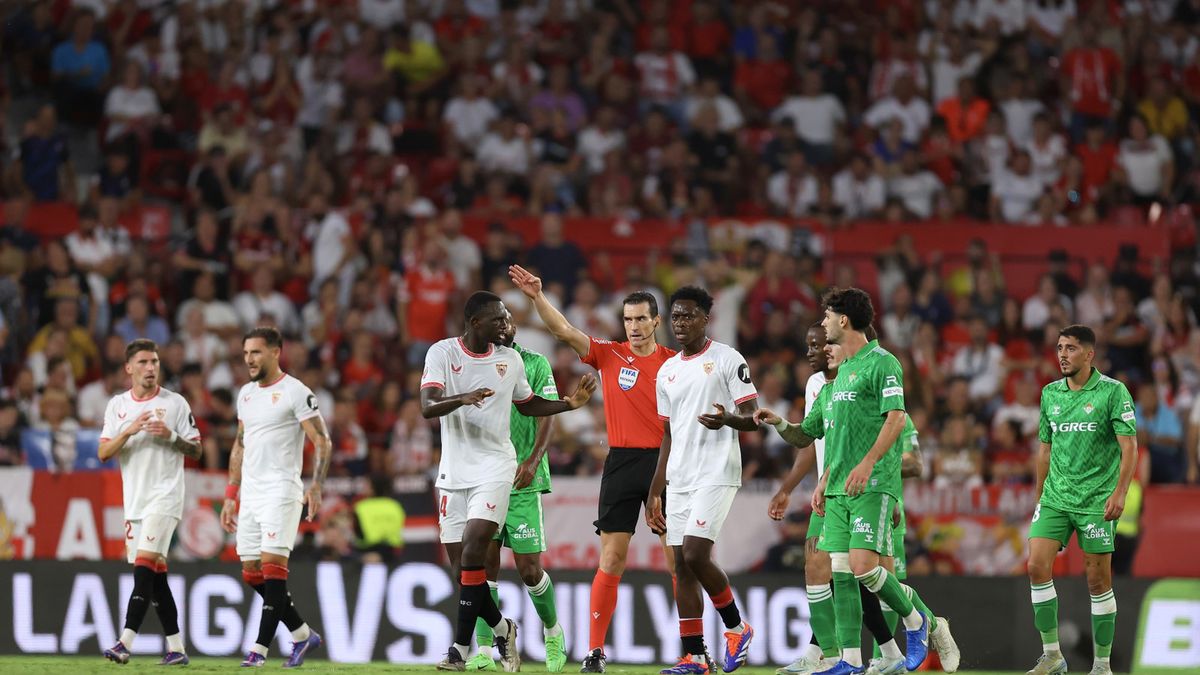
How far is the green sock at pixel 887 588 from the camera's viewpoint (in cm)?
1088

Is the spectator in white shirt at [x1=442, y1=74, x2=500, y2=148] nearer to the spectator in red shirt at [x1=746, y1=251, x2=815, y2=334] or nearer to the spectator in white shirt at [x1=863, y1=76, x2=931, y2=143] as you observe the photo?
the spectator in red shirt at [x1=746, y1=251, x2=815, y2=334]

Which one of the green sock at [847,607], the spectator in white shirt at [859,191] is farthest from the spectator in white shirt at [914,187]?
the green sock at [847,607]

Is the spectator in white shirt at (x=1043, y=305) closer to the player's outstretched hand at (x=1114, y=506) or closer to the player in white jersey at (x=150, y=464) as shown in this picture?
the player's outstretched hand at (x=1114, y=506)

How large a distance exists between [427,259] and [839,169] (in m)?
6.34

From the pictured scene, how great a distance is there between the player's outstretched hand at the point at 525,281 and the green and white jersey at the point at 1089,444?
397 centimetres

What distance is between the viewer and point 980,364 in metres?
20.6

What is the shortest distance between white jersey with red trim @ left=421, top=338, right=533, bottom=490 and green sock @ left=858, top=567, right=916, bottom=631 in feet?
8.67

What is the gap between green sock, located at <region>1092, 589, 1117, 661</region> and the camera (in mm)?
12242

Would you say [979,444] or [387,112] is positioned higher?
[387,112]

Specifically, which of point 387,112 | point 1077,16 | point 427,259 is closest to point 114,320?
point 427,259

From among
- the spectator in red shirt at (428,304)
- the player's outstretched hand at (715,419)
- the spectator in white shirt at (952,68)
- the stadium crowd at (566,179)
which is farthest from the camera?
the spectator in white shirt at (952,68)

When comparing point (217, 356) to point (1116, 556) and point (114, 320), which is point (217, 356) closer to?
point (114, 320)

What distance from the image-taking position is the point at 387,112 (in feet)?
75.2

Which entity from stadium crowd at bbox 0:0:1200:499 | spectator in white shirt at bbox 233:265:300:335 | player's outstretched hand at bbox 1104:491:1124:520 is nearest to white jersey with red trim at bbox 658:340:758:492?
player's outstretched hand at bbox 1104:491:1124:520
